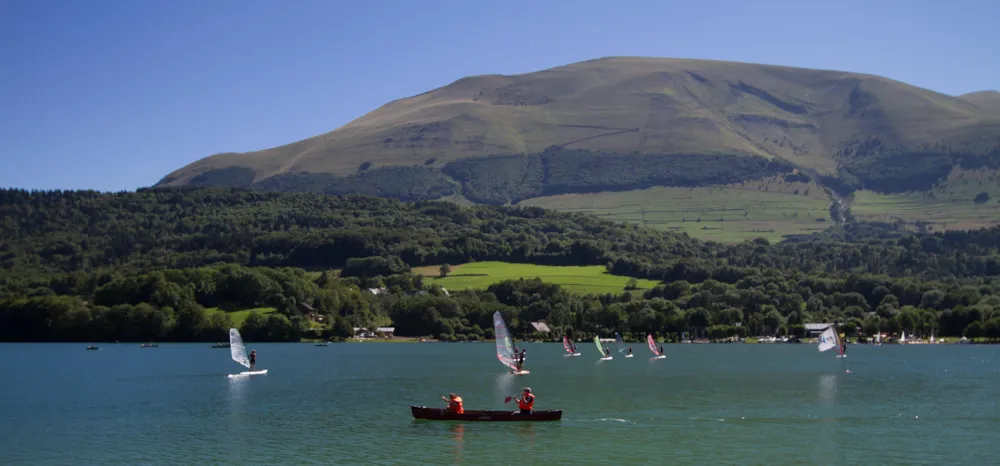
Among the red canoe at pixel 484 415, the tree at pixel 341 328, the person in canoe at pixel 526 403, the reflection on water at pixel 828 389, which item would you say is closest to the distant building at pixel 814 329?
the tree at pixel 341 328

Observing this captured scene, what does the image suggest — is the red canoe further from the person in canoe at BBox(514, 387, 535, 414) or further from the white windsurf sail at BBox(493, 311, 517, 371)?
the white windsurf sail at BBox(493, 311, 517, 371)

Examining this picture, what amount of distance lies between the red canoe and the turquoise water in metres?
0.47

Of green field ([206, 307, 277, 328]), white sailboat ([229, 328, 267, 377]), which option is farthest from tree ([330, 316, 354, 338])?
white sailboat ([229, 328, 267, 377])

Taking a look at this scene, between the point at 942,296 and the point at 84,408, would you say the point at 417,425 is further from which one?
the point at 942,296

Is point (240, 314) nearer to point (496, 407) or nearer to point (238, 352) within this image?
point (238, 352)

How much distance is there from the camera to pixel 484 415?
54.7 metres

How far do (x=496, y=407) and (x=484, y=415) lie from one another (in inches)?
376

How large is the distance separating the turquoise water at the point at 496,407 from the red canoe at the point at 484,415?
0.47 m

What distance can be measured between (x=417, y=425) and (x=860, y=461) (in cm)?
2136

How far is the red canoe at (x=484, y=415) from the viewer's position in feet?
177

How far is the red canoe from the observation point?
5409cm

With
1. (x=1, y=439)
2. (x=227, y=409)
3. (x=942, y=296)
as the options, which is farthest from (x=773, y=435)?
(x=942, y=296)

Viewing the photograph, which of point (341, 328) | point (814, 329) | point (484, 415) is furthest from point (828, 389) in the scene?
point (814, 329)

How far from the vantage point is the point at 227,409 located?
6259 cm
